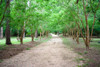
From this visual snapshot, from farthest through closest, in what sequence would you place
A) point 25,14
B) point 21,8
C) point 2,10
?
point 25,14, point 21,8, point 2,10

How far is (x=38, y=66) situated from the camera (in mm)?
5762

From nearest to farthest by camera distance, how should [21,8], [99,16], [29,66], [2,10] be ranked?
[29,66]
[2,10]
[21,8]
[99,16]

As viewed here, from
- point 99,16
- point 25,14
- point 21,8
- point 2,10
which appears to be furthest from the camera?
point 99,16

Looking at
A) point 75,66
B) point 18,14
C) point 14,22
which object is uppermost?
point 18,14

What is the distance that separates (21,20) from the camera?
38.9 ft

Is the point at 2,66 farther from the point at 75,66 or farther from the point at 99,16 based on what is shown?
the point at 99,16

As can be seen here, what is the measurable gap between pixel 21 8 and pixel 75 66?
822 cm

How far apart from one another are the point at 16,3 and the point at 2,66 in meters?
7.55

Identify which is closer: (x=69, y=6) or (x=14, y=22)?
(x=14, y=22)

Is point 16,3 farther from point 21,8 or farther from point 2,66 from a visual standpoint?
point 2,66

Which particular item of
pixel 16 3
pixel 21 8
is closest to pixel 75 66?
pixel 21 8

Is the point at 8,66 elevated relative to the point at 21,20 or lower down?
lower down

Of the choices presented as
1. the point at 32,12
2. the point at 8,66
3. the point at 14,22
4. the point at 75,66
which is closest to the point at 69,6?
the point at 32,12

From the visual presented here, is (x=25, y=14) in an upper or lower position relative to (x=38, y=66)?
upper
